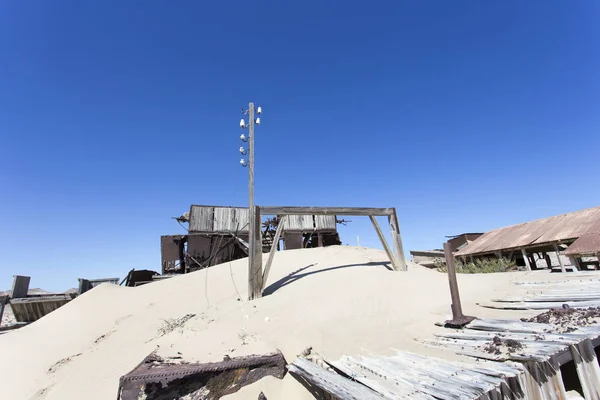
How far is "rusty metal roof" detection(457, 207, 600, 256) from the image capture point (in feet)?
47.6

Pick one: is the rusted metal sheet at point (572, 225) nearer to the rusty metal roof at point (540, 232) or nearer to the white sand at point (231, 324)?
the rusty metal roof at point (540, 232)

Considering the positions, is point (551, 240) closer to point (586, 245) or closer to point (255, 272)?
point (586, 245)

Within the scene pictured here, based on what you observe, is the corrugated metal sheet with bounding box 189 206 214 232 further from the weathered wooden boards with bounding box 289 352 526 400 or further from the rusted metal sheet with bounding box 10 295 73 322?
the weathered wooden boards with bounding box 289 352 526 400

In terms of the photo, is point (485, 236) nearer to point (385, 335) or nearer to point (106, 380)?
point (385, 335)

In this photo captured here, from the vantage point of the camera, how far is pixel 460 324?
5320 mm

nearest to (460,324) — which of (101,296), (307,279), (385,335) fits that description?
(385,335)

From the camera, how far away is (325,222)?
24.7 m

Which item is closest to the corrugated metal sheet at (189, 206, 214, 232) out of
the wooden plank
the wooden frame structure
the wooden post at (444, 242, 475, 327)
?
the wooden frame structure

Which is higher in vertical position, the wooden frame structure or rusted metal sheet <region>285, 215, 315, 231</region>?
rusted metal sheet <region>285, 215, 315, 231</region>

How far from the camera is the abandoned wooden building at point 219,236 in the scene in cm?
2194

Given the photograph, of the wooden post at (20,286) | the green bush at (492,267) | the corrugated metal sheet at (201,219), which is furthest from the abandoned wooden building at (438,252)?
the wooden post at (20,286)

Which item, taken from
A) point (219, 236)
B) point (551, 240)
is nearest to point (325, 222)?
point (219, 236)

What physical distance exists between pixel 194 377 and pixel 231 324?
291 centimetres

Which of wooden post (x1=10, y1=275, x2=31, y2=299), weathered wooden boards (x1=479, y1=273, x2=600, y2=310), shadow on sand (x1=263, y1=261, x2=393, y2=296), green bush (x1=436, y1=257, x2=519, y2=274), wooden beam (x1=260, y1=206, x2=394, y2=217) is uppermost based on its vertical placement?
wooden beam (x1=260, y1=206, x2=394, y2=217)
